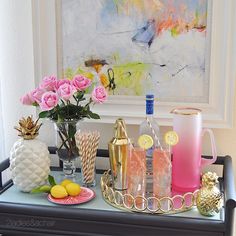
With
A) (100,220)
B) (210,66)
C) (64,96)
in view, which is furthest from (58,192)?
(210,66)

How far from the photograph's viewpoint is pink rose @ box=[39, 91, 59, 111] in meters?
1.19

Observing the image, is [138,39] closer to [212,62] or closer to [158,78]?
[158,78]

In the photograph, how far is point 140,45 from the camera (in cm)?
136

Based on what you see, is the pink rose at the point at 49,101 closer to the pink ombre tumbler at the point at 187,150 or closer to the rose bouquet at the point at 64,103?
the rose bouquet at the point at 64,103

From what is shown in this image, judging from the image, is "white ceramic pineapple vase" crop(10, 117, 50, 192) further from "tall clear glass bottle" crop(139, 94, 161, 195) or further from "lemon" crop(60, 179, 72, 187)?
"tall clear glass bottle" crop(139, 94, 161, 195)

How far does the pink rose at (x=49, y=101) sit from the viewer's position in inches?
46.9

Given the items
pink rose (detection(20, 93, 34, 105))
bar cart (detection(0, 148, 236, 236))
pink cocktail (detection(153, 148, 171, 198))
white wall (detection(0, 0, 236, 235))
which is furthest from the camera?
white wall (detection(0, 0, 236, 235))

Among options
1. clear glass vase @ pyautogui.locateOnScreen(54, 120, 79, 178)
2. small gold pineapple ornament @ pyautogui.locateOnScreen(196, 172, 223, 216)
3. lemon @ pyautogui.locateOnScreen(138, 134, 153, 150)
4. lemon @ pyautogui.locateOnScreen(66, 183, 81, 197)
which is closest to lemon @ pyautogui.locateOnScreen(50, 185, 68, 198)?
lemon @ pyautogui.locateOnScreen(66, 183, 81, 197)

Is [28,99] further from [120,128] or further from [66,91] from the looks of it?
[120,128]

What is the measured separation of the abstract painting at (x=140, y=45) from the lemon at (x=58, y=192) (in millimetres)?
381

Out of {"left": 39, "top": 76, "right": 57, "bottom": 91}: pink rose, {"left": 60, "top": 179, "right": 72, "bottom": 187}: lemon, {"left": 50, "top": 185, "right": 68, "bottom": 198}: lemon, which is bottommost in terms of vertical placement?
{"left": 50, "top": 185, "right": 68, "bottom": 198}: lemon

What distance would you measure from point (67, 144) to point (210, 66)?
0.50m

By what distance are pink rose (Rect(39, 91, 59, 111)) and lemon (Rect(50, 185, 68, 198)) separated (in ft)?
0.72

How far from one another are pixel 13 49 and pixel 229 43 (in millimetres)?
704
